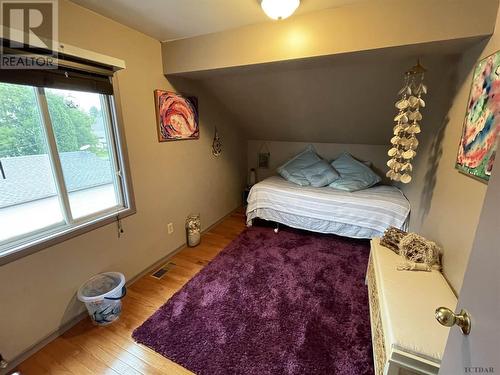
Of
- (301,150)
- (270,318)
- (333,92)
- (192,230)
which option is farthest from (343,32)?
(192,230)

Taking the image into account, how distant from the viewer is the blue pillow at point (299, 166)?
10.7 ft

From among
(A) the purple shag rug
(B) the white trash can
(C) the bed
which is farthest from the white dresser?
(B) the white trash can

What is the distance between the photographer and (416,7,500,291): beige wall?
1.26 meters

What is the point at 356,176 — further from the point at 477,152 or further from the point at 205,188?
the point at 205,188

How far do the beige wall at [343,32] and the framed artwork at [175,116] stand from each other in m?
0.40

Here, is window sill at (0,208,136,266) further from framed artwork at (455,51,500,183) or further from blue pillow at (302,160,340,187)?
framed artwork at (455,51,500,183)

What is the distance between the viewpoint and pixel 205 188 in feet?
9.94

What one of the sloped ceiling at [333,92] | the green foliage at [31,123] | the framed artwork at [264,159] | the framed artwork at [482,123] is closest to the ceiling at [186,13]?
the sloped ceiling at [333,92]

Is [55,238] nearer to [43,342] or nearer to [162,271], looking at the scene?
[43,342]

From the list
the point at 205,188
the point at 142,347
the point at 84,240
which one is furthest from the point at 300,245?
the point at 84,240

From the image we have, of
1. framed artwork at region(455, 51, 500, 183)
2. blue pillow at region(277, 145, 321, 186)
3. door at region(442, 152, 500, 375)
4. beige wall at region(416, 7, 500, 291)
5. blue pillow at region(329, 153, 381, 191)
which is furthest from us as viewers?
blue pillow at region(277, 145, 321, 186)

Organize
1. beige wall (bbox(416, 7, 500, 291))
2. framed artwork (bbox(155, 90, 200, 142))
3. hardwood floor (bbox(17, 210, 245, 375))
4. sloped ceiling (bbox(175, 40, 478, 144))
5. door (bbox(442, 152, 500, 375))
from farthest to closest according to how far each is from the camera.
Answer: framed artwork (bbox(155, 90, 200, 142)), sloped ceiling (bbox(175, 40, 478, 144)), hardwood floor (bbox(17, 210, 245, 375)), beige wall (bbox(416, 7, 500, 291)), door (bbox(442, 152, 500, 375))

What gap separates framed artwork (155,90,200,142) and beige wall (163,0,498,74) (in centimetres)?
40

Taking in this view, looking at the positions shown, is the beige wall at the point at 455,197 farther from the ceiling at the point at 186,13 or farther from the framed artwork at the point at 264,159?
the framed artwork at the point at 264,159
